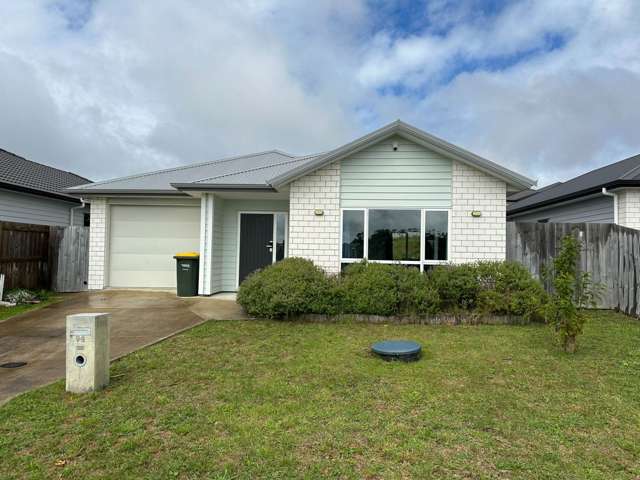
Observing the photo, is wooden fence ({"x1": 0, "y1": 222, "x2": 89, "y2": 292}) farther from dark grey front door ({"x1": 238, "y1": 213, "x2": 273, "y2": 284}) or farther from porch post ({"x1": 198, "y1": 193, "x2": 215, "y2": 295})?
dark grey front door ({"x1": 238, "y1": 213, "x2": 273, "y2": 284})

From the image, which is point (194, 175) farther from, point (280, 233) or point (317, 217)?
point (317, 217)

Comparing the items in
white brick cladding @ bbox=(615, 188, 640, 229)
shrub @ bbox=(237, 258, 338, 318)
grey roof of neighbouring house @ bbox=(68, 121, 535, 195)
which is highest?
grey roof of neighbouring house @ bbox=(68, 121, 535, 195)

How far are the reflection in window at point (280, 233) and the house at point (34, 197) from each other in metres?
6.55

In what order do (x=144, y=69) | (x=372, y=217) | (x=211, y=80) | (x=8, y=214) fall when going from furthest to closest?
1. (x=211, y=80)
2. (x=144, y=69)
3. (x=8, y=214)
4. (x=372, y=217)

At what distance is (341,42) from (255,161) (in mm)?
5521

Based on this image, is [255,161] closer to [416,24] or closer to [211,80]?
[211,80]

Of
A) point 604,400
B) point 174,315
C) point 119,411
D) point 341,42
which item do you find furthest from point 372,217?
point 341,42

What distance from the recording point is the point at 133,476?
267 centimetres

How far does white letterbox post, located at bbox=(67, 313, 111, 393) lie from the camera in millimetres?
4145

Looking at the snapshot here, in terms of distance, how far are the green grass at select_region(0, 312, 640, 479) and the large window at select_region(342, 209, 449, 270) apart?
11.8 feet

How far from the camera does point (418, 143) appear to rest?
368 inches

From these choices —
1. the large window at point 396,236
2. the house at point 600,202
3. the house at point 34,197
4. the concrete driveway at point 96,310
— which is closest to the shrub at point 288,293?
the concrete driveway at point 96,310

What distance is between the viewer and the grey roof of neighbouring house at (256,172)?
8.97 metres

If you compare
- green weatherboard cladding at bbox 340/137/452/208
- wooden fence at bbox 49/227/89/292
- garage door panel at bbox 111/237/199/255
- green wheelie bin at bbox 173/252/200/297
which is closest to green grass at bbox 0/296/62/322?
wooden fence at bbox 49/227/89/292
